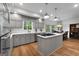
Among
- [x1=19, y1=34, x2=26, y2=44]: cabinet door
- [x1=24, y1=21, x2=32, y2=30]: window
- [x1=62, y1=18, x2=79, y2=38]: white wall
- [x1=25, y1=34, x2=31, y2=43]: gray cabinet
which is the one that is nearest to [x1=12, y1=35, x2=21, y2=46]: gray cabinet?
[x1=19, y1=34, x2=26, y2=44]: cabinet door

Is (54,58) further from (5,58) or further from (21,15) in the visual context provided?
(21,15)

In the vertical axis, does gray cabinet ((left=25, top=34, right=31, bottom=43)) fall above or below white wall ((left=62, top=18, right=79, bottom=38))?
below

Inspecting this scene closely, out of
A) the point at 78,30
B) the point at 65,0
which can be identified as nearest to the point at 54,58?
the point at 65,0

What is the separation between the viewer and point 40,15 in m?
6.46

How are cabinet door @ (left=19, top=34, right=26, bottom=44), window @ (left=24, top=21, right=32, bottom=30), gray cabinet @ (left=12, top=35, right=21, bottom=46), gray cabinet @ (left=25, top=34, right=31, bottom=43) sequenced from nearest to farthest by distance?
gray cabinet @ (left=12, top=35, right=21, bottom=46)
cabinet door @ (left=19, top=34, right=26, bottom=44)
gray cabinet @ (left=25, top=34, right=31, bottom=43)
window @ (left=24, top=21, right=32, bottom=30)

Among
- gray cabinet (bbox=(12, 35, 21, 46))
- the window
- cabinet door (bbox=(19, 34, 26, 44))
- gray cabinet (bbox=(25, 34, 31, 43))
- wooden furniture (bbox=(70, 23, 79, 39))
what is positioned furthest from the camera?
wooden furniture (bbox=(70, 23, 79, 39))

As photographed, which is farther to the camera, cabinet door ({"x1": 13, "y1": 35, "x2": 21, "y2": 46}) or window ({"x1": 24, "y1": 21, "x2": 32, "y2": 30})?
window ({"x1": 24, "y1": 21, "x2": 32, "y2": 30})

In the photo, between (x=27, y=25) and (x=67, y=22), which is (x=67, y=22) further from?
(x=27, y=25)

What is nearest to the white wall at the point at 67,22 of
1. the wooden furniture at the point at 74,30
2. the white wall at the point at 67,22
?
the white wall at the point at 67,22

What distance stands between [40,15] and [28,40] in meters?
2.45

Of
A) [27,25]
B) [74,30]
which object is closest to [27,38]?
[27,25]

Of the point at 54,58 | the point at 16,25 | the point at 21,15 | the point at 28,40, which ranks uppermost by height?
the point at 21,15

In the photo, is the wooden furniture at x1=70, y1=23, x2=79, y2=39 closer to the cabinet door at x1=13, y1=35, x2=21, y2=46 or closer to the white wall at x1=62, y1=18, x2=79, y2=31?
the white wall at x1=62, y1=18, x2=79, y2=31

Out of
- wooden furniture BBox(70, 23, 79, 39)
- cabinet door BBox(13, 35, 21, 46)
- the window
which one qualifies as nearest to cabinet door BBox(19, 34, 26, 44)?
cabinet door BBox(13, 35, 21, 46)
